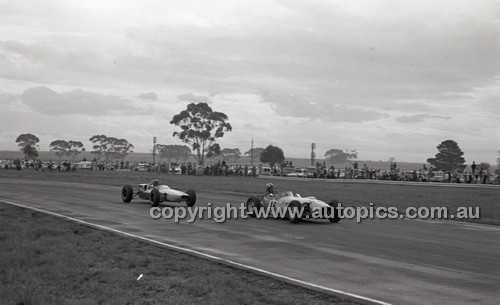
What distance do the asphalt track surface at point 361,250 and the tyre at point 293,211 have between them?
0.19 m

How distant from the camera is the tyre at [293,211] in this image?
54.5ft

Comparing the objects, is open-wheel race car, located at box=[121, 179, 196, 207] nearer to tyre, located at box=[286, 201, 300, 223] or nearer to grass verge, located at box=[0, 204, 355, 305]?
tyre, located at box=[286, 201, 300, 223]

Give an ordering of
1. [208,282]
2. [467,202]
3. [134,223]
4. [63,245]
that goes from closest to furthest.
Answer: [208,282], [63,245], [134,223], [467,202]

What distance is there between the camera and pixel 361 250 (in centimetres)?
1199

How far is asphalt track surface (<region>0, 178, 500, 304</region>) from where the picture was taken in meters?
8.55

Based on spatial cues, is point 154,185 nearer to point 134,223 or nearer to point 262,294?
point 134,223

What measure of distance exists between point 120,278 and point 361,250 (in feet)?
17.6

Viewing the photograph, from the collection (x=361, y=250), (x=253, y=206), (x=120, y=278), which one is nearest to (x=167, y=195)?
(x=253, y=206)

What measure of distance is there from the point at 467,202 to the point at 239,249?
1780 cm

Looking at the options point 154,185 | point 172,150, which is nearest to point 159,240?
point 154,185

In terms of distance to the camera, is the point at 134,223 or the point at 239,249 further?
the point at 134,223

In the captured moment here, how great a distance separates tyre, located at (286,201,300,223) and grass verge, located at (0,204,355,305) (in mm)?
5407

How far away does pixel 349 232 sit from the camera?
1503 centimetres

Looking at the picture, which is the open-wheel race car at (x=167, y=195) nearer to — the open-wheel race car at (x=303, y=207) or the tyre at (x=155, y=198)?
the tyre at (x=155, y=198)
